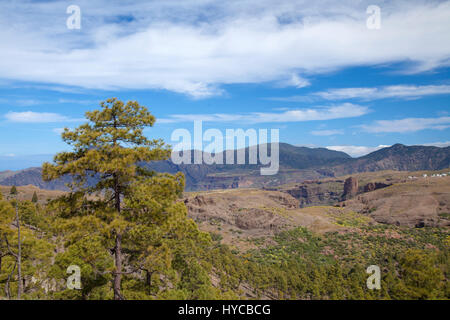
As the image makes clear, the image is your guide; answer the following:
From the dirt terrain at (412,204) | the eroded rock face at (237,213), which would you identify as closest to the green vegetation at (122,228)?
the eroded rock face at (237,213)

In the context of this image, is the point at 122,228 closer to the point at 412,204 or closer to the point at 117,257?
the point at 117,257

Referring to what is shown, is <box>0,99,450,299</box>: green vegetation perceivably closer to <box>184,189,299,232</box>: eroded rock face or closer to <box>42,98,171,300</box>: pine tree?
<box>42,98,171,300</box>: pine tree

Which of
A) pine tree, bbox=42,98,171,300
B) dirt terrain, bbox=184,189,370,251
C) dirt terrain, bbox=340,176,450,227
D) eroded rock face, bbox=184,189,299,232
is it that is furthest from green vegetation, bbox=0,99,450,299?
dirt terrain, bbox=340,176,450,227

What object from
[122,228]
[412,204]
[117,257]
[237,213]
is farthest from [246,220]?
[122,228]

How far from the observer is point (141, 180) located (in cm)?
1509

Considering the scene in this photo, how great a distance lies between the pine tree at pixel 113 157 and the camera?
1353 centimetres

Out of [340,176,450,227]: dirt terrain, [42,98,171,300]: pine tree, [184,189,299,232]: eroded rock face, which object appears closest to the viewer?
[42,98,171,300]: pine tree

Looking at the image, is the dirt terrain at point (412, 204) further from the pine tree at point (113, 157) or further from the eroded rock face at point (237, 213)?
the pine tree at point (113, 157)

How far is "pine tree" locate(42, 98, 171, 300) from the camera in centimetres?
1353

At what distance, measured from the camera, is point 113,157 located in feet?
45.8

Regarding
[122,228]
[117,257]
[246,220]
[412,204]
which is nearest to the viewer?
[122,228]

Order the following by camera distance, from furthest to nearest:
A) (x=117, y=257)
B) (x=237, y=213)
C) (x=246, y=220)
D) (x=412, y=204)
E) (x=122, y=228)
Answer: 1. (x=412, y=204)
2. (x=237, y=213)
3. (x=246, y=220)
4. (x=117, y=257)
5. (x=122, y=228)

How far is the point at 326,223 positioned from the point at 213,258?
48.1 meters

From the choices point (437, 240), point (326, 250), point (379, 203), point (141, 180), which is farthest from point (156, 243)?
point (379, 203)
